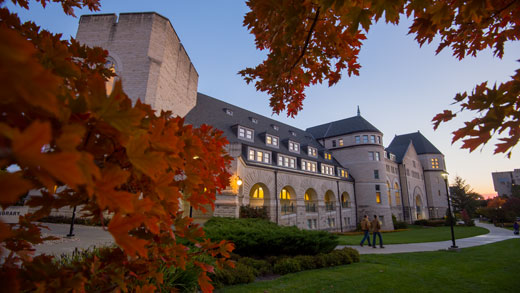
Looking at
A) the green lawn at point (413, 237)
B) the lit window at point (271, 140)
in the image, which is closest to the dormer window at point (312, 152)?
the lit window at point (271, 140)

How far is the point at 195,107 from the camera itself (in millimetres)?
23156

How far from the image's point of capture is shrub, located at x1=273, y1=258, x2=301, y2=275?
735cm

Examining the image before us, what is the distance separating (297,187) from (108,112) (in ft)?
→ 82.1

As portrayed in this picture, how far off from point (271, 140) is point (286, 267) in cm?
1867

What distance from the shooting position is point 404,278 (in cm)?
Answer: 650

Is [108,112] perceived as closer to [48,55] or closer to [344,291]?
[48,55]

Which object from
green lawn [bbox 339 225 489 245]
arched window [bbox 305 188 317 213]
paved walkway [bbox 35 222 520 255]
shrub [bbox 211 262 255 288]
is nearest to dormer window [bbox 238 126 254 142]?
arched window [bbox 305 188 317 213]

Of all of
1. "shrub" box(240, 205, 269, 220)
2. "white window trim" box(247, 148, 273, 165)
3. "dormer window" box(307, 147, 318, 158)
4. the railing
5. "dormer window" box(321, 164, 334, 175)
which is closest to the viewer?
Answer: "shrub" box(240, 205, 269, 220)

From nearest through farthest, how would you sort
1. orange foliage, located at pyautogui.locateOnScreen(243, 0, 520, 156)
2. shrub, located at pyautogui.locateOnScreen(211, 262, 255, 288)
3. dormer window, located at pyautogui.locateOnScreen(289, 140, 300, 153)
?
orange foliage, located at pyautogui.locateOnScreen(243, 0, 520, 156) → shrub, located at pyautogui.locateOnScreen(211, 262, 255, 288) → dormer window, located at pyautogui.locateOnScreen(289, 140, 300, 153)

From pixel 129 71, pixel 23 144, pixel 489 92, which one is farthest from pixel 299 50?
pixel 129 71

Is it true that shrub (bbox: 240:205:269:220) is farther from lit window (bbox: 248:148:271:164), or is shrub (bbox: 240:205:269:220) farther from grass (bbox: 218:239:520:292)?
grass (bbox: 218:239:520:292)

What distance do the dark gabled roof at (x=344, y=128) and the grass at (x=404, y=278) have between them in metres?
27.9

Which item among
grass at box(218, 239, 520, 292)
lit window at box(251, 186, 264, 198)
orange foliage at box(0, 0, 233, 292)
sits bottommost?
grass at box(218, 239, 520, 292)

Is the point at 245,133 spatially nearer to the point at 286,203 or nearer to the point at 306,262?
the point at 286,203
